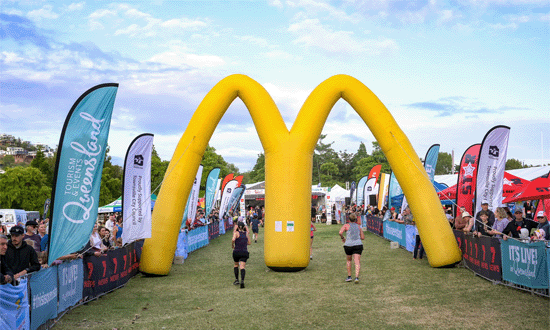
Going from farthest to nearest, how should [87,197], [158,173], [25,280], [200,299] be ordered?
[158,173] → [200,299] → [87,197] → [25,280]

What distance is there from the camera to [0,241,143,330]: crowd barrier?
5.71 m

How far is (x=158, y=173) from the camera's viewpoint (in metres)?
52.0

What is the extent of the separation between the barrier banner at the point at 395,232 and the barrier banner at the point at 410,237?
2.07 feet

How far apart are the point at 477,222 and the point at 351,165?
80.2 m

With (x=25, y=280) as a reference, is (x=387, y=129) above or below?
above

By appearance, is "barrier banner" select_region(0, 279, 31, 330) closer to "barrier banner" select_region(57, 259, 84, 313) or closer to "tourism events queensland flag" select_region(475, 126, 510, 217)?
"barrier banner" select_region(57, 259, 84, 313)

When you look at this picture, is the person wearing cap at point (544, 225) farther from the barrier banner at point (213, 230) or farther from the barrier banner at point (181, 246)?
the barrier banner at point (213, 230)

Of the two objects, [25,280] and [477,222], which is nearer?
[25,280]

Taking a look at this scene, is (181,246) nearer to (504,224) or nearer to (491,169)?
(491,169)

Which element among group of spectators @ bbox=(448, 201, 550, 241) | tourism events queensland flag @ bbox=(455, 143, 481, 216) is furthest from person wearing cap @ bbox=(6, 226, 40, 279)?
tourism events queensland flag @ bbox=(455, 143, 481, 216)

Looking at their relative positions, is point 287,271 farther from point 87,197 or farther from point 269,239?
point 87,197

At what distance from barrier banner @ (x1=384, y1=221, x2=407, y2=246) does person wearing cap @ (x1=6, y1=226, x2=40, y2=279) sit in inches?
544

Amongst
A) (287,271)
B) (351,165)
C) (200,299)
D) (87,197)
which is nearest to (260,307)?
(200,299)

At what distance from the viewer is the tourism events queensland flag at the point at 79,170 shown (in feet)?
25.1
